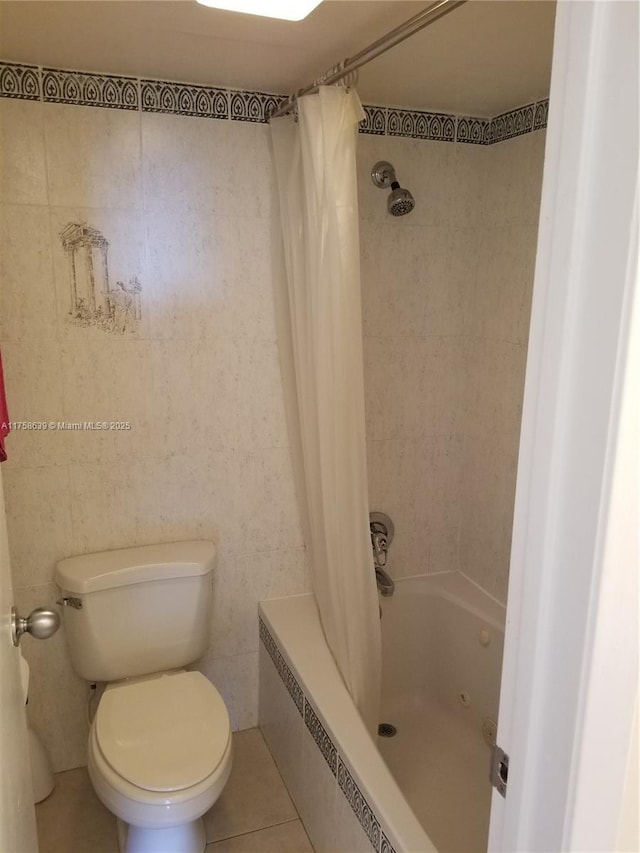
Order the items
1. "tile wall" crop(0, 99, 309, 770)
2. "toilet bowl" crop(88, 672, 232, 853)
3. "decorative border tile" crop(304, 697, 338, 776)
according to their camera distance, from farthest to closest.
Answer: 1. "tile wall" crop(0, 99, 309, 770)
2. "decorative border tile" crop(304, 697, 338, 776)
3. "toilet bowl" crop(88, 672, 232, 853)

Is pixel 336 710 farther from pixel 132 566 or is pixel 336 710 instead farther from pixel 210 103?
pixel 210 103

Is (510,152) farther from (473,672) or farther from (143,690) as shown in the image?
(143,690)

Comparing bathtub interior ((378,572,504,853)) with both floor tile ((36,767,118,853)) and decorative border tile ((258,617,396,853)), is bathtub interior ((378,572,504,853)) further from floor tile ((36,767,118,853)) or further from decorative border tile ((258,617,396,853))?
floor tile ((36,767,118,853))

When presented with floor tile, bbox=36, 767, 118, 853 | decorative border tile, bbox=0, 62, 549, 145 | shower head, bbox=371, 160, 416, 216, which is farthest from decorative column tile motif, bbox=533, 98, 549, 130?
floor tile, bbox=36, 767, 118, 853

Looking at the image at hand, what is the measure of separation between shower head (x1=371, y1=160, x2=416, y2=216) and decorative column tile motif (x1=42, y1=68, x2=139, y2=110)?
0.76 meters

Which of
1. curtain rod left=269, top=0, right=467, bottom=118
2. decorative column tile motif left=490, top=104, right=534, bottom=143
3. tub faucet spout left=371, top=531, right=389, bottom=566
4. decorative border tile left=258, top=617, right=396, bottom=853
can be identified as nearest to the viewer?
curtain rod left=269, top=0, right=467, bottom=118

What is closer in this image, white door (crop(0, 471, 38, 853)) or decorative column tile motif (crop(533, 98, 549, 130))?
white door (crop(0, 471, 38, 853))

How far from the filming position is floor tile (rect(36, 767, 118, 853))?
1.93 metres

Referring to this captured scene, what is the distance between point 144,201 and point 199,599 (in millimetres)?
1209

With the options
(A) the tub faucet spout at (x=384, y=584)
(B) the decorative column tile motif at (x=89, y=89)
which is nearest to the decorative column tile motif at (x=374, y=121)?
(B) the decorative column tile motif at (x=89, y=89)

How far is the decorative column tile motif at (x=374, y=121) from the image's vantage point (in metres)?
2.14

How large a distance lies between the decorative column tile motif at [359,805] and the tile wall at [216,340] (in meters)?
0.74

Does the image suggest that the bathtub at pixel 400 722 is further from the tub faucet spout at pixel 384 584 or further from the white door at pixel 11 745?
the white door at pixel 11 745

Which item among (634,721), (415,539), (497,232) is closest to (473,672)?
(415,539)
